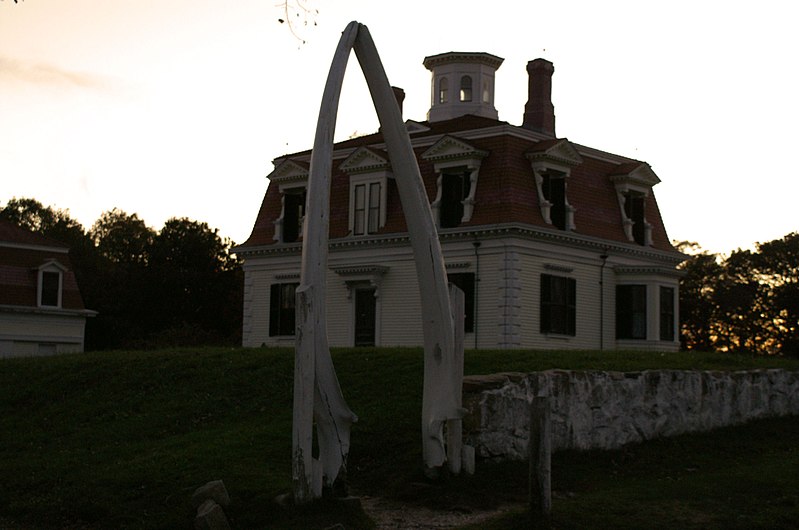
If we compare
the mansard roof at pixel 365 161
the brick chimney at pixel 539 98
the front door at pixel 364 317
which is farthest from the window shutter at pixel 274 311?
the brick chimney at pixel 539 98

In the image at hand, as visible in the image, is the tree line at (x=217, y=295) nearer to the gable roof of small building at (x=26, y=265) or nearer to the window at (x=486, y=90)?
the gable roof of small building at (x=26, y=265)

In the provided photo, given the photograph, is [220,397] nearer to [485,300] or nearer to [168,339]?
[485,300]

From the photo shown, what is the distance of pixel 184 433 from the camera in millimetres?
22281

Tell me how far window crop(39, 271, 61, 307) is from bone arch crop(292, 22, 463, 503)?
119 ft

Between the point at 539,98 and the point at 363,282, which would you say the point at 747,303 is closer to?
the point at 539,98

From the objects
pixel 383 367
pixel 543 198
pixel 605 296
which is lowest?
pixel 383 367

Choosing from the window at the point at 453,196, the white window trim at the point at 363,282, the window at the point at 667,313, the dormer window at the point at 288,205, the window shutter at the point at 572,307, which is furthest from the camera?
the dormer window at the point at 288,205

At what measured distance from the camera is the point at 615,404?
68.5 ft

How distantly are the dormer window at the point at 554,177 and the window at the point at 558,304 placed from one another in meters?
1.82

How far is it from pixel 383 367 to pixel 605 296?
15.3m

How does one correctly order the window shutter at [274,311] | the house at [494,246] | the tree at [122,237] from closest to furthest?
the house at [494,246] → the window shutter at [274,311] → the tree at [122,237]

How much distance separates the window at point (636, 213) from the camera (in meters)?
40.5

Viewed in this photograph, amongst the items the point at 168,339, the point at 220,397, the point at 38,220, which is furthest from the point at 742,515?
the point at 38,220

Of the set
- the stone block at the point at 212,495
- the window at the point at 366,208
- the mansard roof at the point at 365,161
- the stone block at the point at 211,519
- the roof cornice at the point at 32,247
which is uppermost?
the mansard roof at the point at 365,161
